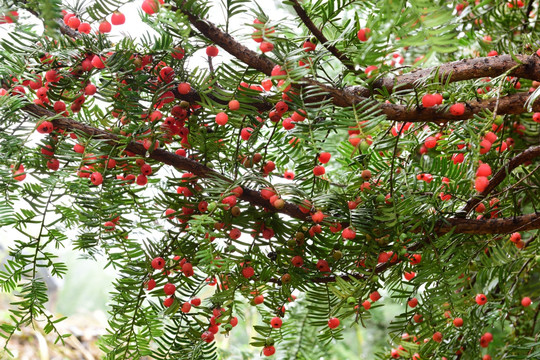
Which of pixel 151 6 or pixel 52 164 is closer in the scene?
pixel 151 6

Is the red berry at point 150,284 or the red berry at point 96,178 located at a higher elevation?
the red berry at point 96,178

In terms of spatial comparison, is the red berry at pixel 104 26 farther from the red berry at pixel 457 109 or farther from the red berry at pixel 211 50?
the red berry at pixel 457 109

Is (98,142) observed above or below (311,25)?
below

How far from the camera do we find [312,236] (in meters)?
0.46

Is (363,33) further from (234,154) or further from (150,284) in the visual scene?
(150,284)

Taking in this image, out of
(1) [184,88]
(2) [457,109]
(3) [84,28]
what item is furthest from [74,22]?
(2) [457,109]

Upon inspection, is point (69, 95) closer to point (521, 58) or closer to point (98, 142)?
point (98, 142)

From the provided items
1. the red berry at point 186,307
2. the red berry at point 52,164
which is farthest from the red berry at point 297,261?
the red berry at point 52,164

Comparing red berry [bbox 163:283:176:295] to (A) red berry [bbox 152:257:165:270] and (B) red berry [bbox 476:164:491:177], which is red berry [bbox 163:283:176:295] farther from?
(B) red berry [bbox 476:164:491:177]

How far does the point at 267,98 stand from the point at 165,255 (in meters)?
0.18

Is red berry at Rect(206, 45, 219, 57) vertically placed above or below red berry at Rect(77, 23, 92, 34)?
above

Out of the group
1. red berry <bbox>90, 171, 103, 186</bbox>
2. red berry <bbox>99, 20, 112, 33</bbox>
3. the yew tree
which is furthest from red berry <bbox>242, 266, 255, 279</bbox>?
red berry <bbox>99, 20, 112, 33</bbox>

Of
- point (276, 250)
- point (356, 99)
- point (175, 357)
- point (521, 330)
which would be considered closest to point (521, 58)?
point (356, 99)

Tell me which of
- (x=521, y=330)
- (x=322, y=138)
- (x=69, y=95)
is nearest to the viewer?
(x=322, y=138)
